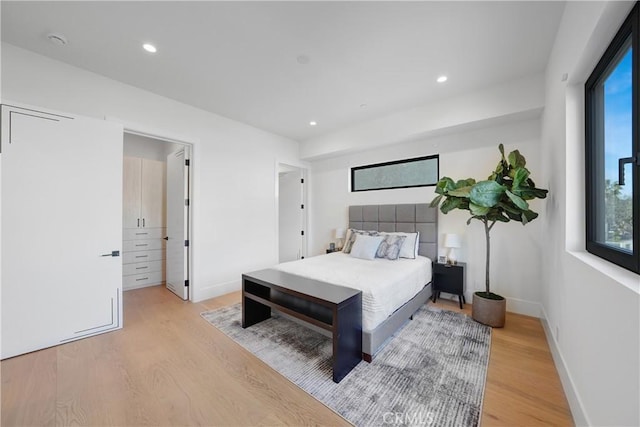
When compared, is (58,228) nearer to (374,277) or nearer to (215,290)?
(215,290)

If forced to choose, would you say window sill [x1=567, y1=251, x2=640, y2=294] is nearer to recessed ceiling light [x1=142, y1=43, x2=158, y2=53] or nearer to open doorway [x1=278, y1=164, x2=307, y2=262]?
recessed ceiling light [x1=142, y1=43, x2=158, y2=53]

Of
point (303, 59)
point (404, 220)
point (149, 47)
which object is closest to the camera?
point (149, 47)

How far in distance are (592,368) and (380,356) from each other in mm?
1358

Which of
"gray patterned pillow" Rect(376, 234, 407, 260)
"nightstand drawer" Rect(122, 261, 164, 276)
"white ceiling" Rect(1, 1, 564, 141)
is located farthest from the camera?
"nightstand drawer" Rect(122, 261, 164, 276)

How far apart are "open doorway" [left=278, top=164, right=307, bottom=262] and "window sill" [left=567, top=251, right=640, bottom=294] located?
433cm

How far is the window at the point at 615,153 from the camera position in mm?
1131

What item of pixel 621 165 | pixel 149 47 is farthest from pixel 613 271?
pixel 149 47

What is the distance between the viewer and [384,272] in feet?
8.83

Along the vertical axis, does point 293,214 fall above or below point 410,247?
above

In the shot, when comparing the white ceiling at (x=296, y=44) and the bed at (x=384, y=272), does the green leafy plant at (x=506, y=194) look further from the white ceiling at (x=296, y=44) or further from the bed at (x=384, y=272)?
the white ceiling at (x=296, y=44)

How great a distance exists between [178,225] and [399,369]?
139 inches

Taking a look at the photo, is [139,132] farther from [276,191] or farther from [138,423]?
[138,423]

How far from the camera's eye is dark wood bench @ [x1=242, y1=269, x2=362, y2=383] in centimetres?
186

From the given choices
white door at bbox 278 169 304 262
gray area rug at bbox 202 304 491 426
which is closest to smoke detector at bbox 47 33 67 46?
gray area rug at bbox 202 304 491 426
